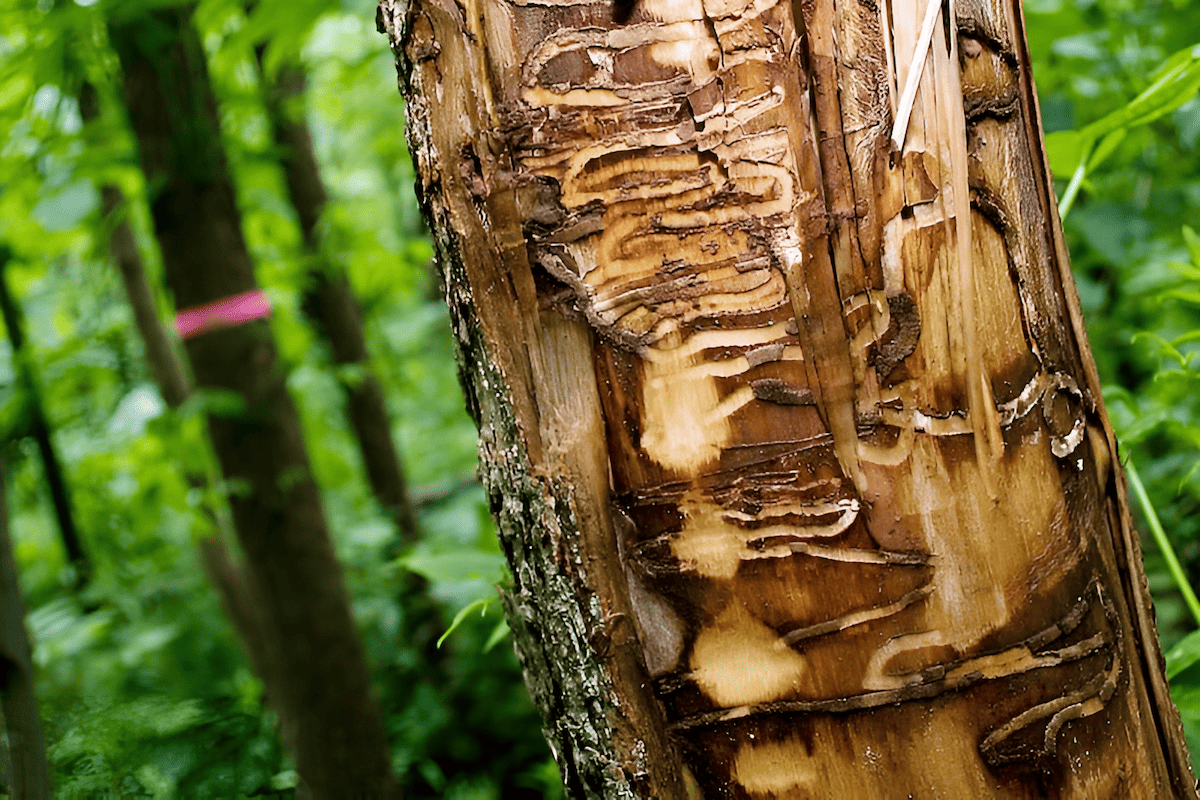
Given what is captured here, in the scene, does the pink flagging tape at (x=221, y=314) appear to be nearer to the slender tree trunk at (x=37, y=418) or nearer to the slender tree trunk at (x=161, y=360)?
the slender tree trunk at (x=37, y=418)

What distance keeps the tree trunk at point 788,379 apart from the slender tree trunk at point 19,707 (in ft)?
1.97

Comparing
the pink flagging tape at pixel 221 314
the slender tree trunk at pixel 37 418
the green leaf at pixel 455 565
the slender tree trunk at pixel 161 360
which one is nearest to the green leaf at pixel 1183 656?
the green leaf at pixel 455 565

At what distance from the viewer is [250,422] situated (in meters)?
1.80

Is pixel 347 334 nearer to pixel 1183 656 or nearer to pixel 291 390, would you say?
pixel 291 390

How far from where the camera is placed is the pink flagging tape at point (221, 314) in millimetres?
1743

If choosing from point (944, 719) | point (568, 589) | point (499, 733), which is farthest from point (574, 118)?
point (499, 733)

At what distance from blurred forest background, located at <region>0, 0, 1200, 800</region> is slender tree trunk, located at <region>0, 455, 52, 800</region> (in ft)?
0.50

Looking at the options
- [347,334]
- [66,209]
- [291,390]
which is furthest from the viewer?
[347,334]

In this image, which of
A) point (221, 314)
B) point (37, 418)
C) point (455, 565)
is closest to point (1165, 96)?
point (455, 565)

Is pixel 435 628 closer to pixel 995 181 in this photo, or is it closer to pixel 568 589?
pixel 568 589

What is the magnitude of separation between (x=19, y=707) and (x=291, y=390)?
1.33m

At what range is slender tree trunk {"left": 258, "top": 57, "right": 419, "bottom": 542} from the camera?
3252 mm

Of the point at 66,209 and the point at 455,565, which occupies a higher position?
the point at 66,209

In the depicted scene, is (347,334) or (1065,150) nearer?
(1065,150)
